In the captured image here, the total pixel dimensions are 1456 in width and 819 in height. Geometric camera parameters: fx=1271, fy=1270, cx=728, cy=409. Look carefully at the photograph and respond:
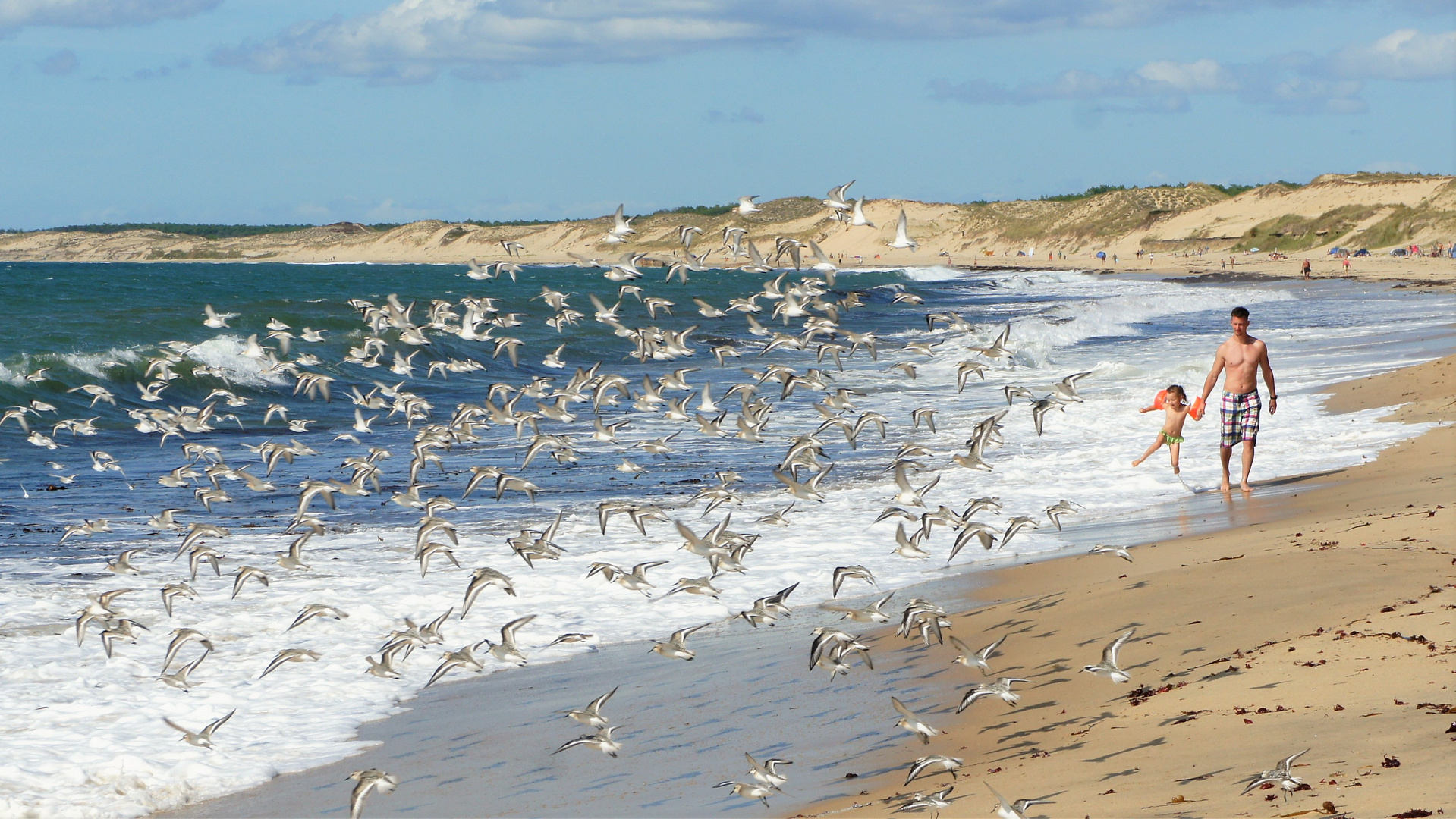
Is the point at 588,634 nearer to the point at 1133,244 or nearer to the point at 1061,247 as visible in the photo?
the point at 1133,244

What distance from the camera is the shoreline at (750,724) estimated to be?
7.10 metres

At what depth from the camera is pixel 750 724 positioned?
329 inches

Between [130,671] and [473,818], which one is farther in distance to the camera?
[130,671]

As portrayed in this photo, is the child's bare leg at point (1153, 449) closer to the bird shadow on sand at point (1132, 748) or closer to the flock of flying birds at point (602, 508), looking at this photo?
the flock of flying birds at point (602, 508)

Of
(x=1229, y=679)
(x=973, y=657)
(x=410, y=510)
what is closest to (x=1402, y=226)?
(x=410, y=510)

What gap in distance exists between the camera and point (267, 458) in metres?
18.8

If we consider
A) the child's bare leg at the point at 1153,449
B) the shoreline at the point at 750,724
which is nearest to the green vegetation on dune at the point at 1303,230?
the child's bare leg at the point at 1153,449

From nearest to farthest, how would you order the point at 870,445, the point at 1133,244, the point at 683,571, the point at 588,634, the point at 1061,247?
the point at 588,634 < the point at 683,571 < the point at 870,445 < the point at 1133,244 < the point at 1061,247

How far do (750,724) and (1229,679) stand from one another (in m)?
2.98

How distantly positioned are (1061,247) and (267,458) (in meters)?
129

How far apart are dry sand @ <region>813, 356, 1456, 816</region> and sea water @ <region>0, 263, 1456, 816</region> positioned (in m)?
2.49

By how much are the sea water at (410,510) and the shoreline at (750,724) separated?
384mm

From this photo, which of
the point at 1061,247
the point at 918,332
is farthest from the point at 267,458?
the point at 1061,247

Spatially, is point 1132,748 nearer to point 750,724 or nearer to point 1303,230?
point 750,724
